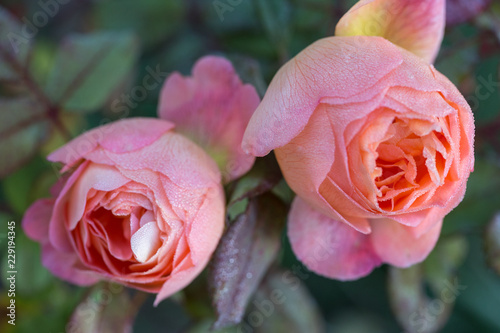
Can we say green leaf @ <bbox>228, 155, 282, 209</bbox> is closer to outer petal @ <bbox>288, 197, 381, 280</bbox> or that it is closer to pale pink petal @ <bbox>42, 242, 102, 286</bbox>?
outer petal @ <bbox>288, 197, 381, 280</bbox>

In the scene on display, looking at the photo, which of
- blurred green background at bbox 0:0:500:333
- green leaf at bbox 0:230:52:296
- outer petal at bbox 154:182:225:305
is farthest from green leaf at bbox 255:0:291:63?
green leaf at bbox 0:230:52:296

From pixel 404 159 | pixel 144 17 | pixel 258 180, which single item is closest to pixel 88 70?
pixel 144 17

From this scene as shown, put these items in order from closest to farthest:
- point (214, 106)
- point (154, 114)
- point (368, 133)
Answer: point (368, 133) < point (214, 106) < point (154, 114)

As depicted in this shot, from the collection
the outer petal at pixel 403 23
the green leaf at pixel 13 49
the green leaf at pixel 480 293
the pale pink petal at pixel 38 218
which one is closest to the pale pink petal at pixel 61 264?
the pale pink petal at pixel 38 218

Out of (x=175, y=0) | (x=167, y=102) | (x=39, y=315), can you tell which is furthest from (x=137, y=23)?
(x=39, y=315)

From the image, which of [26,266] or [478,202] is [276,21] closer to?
[478,202]

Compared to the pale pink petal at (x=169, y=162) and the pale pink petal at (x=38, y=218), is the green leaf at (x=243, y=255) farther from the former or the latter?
the pale pink petal at (x=38, y=218)

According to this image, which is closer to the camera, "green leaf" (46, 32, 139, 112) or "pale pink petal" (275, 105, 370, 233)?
"pale pink petal" (275, 105, 370, 233)
